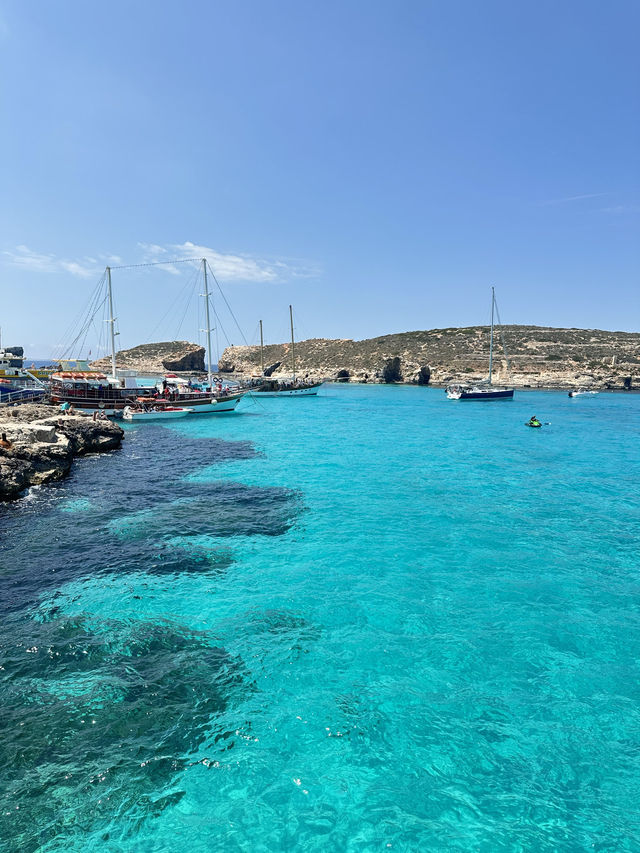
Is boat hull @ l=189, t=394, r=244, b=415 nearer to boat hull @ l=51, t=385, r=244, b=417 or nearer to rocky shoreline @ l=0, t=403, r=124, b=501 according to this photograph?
boat hull @ l=51, t=385, r=244, b=417

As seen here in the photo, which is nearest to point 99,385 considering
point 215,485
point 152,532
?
point 215,485

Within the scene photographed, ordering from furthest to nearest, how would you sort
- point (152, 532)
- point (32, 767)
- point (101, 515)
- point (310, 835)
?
point (101, 515)
point (152, 532)
point (32, 767)
point (310, 835)

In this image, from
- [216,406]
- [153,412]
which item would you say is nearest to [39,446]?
[153,412]

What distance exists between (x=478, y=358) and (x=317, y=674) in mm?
110890

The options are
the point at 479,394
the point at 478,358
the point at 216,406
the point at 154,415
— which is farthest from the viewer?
the point at 478,358

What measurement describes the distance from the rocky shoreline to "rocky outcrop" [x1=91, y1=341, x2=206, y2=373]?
107 m

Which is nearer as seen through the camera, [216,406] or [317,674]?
[317,674]

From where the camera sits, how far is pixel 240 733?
6.25 metres

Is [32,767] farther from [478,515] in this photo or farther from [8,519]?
[478,515]

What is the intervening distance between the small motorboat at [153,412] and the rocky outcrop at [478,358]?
237 ft

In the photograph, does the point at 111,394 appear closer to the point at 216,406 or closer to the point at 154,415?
the point at 154,415

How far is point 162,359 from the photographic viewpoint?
474 ft

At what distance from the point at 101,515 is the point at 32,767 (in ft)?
35.3

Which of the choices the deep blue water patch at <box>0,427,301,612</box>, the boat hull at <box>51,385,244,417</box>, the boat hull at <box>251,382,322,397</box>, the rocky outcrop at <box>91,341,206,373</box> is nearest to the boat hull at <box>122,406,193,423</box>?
the boat hull at <box>51,385,244,417</box>
